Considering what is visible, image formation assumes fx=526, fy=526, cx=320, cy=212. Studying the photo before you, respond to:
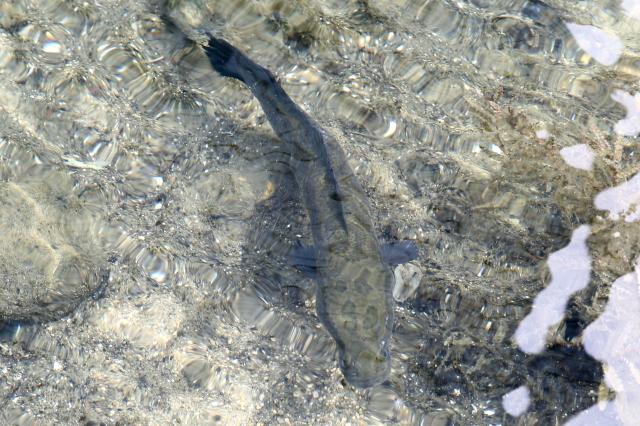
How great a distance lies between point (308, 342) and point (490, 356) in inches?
71.0

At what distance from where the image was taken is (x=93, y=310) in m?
5.01

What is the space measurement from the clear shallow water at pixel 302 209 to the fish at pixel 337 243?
27cm

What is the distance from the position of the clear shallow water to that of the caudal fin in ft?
0.43

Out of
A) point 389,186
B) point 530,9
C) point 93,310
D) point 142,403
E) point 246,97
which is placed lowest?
point 142,403

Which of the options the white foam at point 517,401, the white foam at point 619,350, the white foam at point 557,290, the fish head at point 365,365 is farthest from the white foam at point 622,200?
the fish head at point 365,365

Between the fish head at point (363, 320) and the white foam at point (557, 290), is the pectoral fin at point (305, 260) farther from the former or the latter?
the white foam at point (557, 290)

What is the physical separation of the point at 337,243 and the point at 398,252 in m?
0.67

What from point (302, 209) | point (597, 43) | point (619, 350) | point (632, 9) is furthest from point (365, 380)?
point (632, 9)

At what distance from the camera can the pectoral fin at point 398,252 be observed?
5.20m

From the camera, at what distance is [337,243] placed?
504 centimetres

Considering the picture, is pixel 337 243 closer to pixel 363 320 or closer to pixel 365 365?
pixel 363 320

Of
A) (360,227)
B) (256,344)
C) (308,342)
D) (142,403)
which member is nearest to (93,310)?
(142,403)

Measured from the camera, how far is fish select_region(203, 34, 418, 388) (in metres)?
4.70

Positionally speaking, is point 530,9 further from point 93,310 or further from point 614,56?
point 93,310
